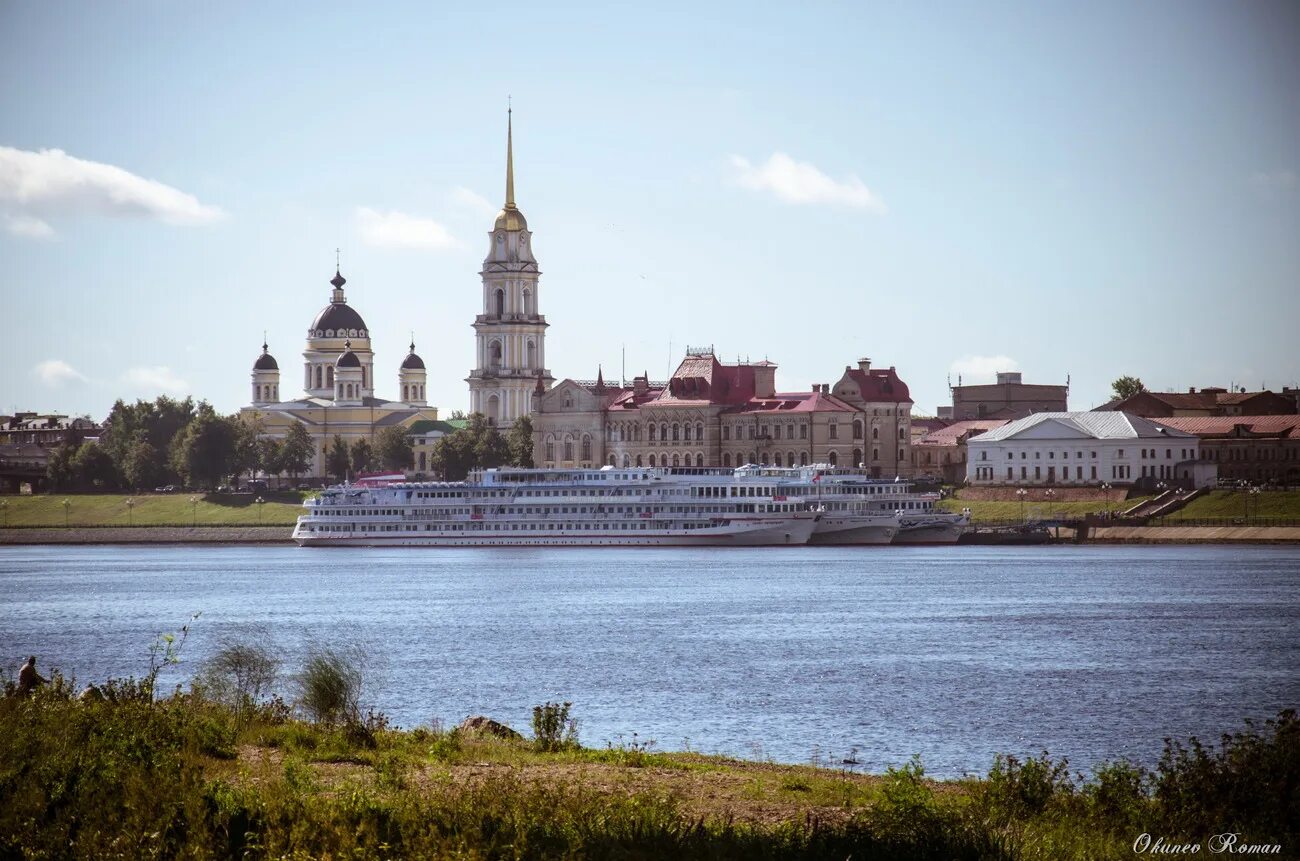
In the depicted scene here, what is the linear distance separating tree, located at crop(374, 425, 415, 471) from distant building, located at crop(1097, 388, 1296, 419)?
206 ft

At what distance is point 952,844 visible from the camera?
677 inches

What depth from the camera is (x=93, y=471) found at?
164m

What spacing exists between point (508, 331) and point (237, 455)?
102 feet

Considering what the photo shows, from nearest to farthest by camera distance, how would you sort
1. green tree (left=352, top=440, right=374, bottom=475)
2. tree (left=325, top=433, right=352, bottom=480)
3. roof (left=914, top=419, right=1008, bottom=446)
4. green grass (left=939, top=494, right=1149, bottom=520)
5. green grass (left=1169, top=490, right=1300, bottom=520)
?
green grass (left=1169, top=490, right=1300, bottom=520)
green grass (left=939, top=494, right=1149, bottom=520)
roof (left=914, top=419, right=1008, bottom=446)
tree (left=325, top=433, right=352, bottom=480)
green tree (left=352, top=440, right=374, bottom=475)

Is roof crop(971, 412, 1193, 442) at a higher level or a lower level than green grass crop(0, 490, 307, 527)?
higher

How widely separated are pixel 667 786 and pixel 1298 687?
24141mm

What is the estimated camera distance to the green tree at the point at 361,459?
569ft

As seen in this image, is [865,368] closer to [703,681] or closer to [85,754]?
[703,681]

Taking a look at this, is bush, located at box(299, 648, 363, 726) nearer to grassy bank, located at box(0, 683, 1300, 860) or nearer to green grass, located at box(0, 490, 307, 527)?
grassy bank, located at box(0, 683, 1300, 860)

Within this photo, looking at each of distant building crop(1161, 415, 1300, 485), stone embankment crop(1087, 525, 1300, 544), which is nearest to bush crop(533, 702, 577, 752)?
stone embankment crop(1087, 525, 1300, 544)

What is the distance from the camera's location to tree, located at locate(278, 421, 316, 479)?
16600 centimetres

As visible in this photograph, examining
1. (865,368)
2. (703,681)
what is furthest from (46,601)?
(865,368)

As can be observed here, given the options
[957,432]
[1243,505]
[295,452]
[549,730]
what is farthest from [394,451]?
[549,730]
